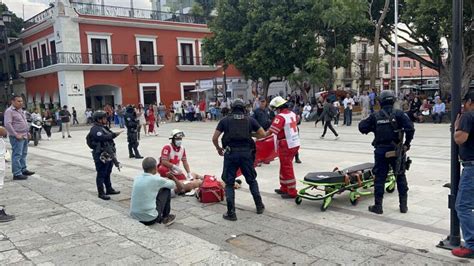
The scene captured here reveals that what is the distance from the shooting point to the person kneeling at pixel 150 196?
5.47 meters

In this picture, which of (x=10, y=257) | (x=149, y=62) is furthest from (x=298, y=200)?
(x=149, y=62)

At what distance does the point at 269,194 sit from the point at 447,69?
2215 centimetres

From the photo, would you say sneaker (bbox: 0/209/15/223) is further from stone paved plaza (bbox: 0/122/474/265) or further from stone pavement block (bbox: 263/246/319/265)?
stone pavement block (bbox: 263/246/319/265)

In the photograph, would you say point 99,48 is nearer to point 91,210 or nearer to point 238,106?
point 91,210

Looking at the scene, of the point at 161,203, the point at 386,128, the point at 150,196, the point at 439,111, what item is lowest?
the point at 161,203

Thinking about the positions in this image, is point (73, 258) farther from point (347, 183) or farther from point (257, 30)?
point (257, 30)

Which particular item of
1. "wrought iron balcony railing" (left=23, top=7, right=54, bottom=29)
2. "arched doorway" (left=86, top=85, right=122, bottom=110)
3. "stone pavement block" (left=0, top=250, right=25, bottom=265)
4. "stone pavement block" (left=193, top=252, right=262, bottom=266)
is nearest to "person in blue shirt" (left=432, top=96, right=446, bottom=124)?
"stone pavement block" (left=193, top=252, right=262, bottom=266)

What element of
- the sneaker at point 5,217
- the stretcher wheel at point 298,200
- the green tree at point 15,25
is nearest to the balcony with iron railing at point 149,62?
the green tree at point 15,25

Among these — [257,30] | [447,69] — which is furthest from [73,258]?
[447,69]

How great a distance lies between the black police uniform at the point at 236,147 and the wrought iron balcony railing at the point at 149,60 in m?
29.2

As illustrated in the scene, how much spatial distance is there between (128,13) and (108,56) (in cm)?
421

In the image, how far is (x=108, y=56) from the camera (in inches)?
1266

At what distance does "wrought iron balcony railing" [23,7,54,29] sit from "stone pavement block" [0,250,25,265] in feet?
98.8

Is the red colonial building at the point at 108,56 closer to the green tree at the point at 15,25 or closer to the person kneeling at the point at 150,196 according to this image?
the green tree at the point at 15,25
